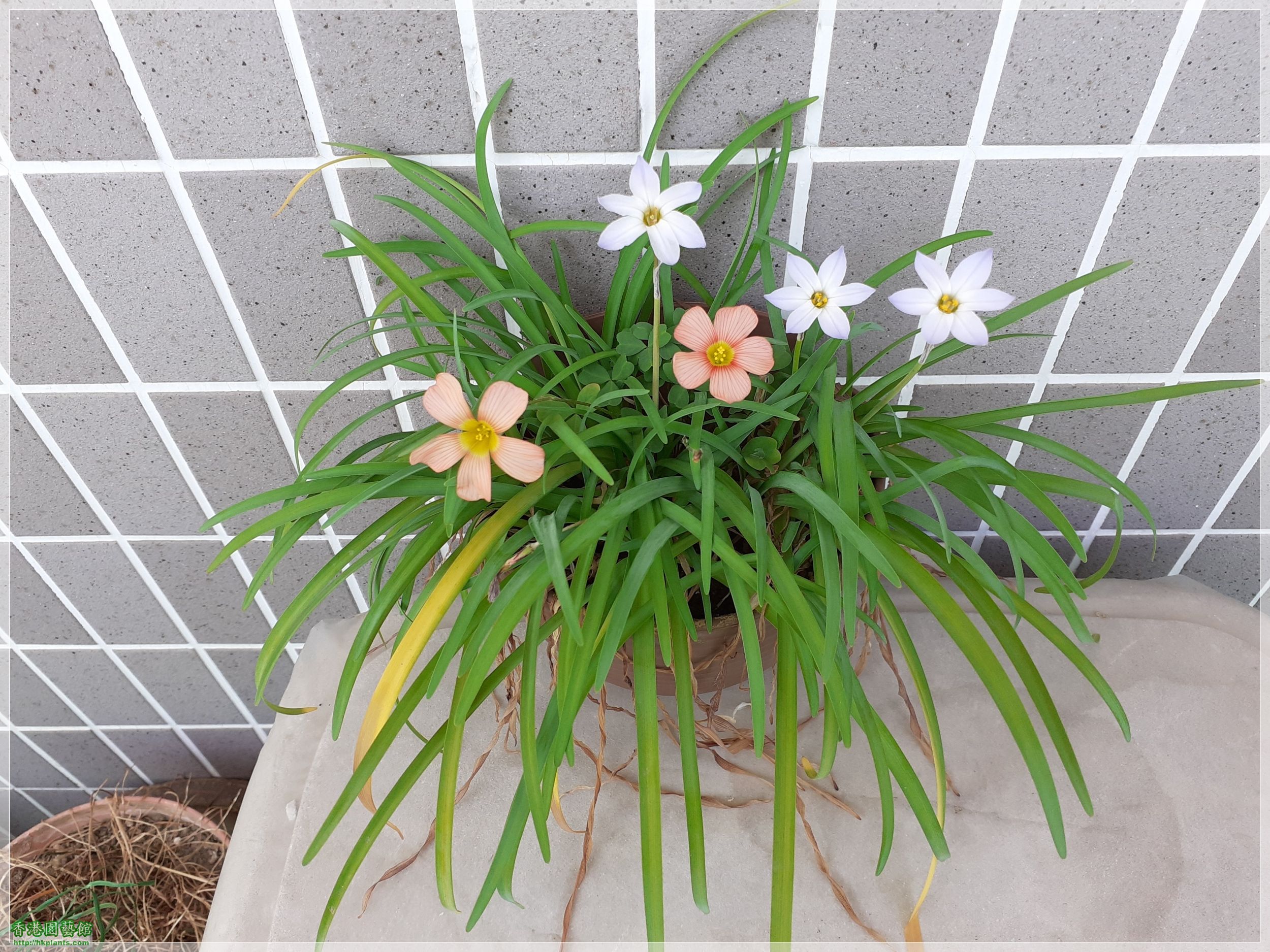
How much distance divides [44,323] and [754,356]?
0.71 meters

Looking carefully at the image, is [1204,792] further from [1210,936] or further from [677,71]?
[677,71]

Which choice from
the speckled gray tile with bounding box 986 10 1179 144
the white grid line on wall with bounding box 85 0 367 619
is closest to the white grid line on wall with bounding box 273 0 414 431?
the white grid line on wall with bounding box 85 0 367 619

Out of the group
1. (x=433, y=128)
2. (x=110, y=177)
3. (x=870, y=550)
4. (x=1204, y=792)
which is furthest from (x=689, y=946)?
(x=110, y=177)

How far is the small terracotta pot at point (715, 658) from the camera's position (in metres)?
0.64

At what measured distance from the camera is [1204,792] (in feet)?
2.31

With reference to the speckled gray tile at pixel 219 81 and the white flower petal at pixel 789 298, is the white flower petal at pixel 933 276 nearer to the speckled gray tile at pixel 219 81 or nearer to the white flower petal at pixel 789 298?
the white flower petal at pixel 789 298

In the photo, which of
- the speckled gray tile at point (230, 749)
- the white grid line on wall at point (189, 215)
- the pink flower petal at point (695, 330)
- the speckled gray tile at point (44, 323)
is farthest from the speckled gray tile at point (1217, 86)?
the speckled gray tile at point (230, 749)

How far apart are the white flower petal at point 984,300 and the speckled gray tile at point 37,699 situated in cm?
122

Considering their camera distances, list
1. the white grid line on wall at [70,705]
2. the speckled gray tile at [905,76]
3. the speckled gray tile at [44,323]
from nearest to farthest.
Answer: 1. the speckled gray tile at [905,76]
2. the speckled gray tile at [44,323]
3. the white grid line on wall at [70,705]

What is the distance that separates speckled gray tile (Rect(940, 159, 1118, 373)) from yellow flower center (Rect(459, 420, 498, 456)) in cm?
49

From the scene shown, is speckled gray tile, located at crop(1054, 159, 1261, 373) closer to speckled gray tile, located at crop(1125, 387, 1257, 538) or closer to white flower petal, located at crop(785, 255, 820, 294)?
→ speckled gray tile, located at crop(1125, 387, 1257, 538)

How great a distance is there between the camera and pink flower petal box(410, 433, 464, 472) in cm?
46

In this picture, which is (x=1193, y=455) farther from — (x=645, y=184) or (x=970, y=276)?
(x=645, y=184)

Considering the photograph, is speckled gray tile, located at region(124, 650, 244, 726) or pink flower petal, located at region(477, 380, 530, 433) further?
speckled gray tile, located at region(124, 650, 244, 726)
